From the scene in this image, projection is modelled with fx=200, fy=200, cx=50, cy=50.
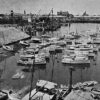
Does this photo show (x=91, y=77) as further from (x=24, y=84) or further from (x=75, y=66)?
(x=24, y=84)

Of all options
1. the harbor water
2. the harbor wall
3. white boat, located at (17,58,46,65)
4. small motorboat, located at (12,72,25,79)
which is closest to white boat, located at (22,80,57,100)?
the harbor water

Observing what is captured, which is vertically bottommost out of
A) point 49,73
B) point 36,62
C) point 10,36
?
point 49,73

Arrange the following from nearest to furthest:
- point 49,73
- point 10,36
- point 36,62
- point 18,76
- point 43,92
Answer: point 43,92
point 18,76
point 49,73
point 36,62
point 10,36

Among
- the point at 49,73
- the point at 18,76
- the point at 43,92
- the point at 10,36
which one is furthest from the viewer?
the point at 10,36

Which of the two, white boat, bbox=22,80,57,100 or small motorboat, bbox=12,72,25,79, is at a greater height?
white boat, bbox=22,80,57,100

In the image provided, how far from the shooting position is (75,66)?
35.7m

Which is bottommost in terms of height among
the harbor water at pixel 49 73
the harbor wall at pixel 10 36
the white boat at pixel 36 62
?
the harbor water at pixel 49 73

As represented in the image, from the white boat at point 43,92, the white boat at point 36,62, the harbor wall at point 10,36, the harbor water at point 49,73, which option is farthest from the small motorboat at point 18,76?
the harbor wall at point 10,36

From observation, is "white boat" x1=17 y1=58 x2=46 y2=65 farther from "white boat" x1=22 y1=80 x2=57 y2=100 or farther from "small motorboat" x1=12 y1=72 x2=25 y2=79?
"white boat" x1=22 y1=80 x2=57 y2=100

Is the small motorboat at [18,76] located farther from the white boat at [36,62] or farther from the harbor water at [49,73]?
the white boat at [36,62]

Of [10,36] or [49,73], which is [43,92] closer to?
[49,73]

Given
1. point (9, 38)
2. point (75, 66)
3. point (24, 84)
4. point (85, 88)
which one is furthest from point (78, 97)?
point (9, 38)

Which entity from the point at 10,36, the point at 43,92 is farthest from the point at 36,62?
the point at 10,36

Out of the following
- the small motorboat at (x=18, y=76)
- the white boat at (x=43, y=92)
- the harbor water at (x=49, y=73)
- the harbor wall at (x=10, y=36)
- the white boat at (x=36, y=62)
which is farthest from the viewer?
the harbor wall at (x=10, y=36)
